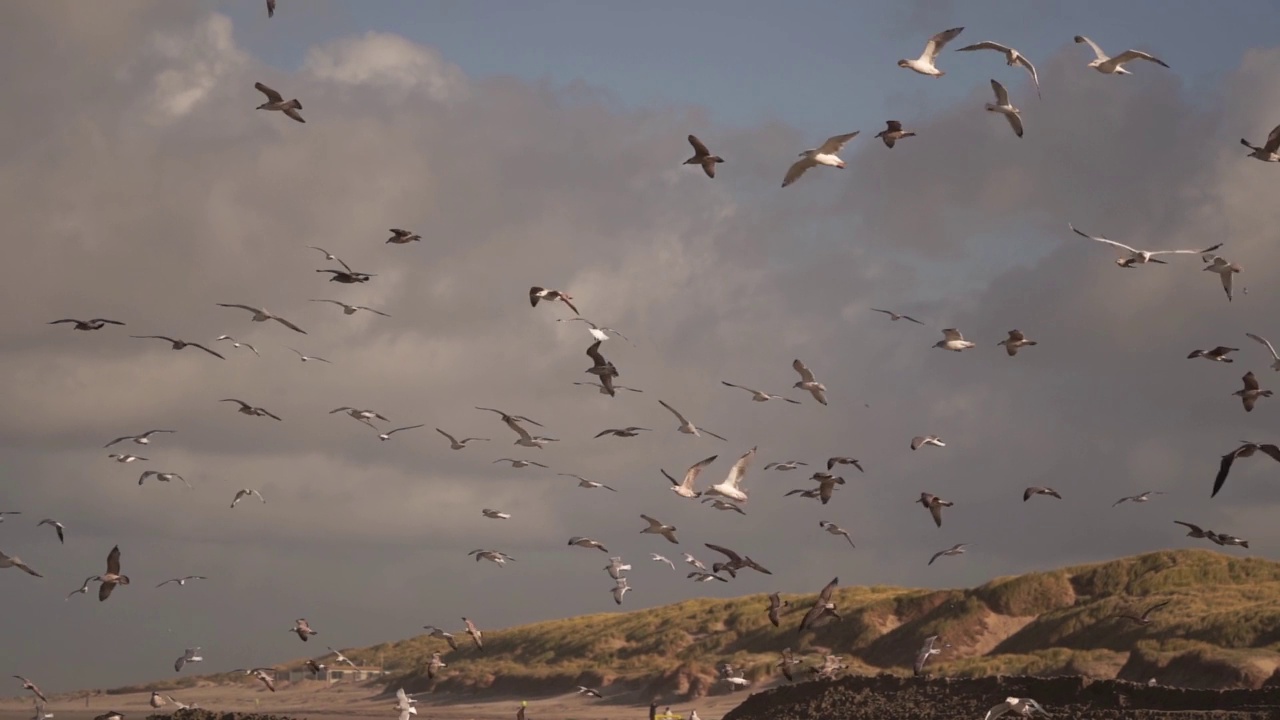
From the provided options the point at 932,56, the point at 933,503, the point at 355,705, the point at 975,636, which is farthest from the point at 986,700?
the point at 355,705

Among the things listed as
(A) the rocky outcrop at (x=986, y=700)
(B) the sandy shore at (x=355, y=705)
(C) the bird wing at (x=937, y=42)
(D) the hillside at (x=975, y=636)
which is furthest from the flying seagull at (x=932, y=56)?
(B) the sandy shore at (x=355, y=705)

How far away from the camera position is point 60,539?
33500 mm

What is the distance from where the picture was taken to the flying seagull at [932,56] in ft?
95.3

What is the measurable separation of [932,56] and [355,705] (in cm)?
7762

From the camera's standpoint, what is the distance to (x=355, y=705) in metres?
97.5

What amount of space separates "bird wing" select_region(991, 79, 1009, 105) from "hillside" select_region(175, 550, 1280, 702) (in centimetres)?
2365

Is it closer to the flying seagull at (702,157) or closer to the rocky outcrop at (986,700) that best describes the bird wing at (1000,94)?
the flying seagull at (702,157)

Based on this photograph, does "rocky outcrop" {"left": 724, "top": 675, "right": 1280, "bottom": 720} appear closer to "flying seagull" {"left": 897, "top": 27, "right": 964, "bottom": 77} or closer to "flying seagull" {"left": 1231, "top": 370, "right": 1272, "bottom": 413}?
"flying seagull" {"left": 1231, "top": 370, "right": 1272, "bottom": 413}

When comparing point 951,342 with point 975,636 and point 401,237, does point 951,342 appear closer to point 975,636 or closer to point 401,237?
point 401,237

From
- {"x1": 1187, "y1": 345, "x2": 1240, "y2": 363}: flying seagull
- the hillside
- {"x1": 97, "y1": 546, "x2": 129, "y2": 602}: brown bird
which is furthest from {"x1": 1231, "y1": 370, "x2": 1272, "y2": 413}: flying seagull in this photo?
{"x1": 97, "y1": 546, "x2": 129, "y2": 602}: brown bird

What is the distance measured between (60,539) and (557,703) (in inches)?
1962

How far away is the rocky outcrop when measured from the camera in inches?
1464

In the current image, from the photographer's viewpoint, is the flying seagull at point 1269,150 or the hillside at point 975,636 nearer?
the flying seagull at point 1269,150

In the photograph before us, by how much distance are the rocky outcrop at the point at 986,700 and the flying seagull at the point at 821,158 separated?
1695cm
